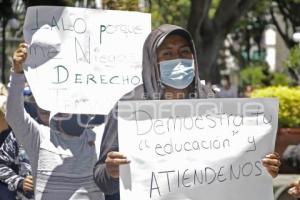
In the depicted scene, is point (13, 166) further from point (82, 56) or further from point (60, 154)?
point (82, 56)

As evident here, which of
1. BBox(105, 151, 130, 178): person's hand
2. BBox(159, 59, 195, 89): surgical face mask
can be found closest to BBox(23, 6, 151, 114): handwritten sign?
BBox(159, 59, 195, 89): surgical face mask

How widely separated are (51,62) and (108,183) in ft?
2.17

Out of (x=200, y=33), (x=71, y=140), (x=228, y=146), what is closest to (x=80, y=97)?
(x=71, y=140)

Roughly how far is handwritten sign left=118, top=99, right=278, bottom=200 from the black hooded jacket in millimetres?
116

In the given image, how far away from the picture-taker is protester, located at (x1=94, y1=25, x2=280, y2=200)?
11.2 feet

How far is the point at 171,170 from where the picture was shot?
3.33 metres

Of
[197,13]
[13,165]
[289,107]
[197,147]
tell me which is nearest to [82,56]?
[197,147]

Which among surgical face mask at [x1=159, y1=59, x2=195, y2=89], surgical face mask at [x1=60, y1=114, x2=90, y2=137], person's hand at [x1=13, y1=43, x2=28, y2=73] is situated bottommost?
surgical face mask at [x1=60, y1=114, x2=90, y2=137]

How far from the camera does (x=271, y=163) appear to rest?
135 inches

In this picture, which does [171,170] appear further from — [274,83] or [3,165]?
[274,83]

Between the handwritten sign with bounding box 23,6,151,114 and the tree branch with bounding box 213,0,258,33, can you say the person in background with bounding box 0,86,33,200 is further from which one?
the tree branch with bounding box 213,0,258,33

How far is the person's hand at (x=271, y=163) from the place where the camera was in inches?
135

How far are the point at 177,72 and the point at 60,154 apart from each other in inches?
26.9

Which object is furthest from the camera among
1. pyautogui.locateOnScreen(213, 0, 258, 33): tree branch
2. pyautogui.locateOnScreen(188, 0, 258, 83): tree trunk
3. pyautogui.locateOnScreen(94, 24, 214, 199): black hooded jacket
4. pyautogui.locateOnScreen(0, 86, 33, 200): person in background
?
pyautogui.locateOnScreen(213, 0, 258, 33): tree branch
